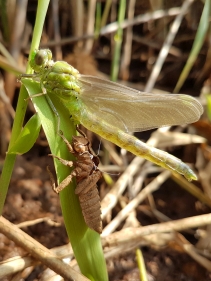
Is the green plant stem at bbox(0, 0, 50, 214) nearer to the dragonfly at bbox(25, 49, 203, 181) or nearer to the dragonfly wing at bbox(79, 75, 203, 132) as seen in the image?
the dragonfly at bbox(25, 49, 203, 181)

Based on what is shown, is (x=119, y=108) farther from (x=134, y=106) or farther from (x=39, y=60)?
(x=39, y=60)

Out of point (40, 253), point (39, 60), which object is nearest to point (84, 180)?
point (40, 253)

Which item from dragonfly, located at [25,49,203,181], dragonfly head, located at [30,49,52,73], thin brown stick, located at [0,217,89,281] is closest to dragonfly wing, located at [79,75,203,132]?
dragonfly, located at [25,49,203,181]

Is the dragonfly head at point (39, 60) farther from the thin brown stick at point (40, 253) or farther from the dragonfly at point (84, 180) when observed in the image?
the thin brown stick at point (40, 253)

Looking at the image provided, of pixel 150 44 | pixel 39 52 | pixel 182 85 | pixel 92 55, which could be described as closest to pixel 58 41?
pixel 92 55

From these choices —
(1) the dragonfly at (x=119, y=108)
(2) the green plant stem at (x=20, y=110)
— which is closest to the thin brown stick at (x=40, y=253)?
(2) the green plant stem at (x=20, y=110)

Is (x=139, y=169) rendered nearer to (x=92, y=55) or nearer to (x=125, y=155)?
(x=125, y=155)
